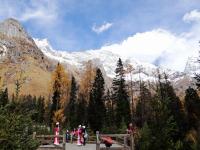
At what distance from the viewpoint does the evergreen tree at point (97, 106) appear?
66.2 meters

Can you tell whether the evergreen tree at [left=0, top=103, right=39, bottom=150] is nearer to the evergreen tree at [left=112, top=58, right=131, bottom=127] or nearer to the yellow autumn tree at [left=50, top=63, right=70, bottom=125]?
the yellow autumn tree at [left=50, top=63, right=70, bottom=125]

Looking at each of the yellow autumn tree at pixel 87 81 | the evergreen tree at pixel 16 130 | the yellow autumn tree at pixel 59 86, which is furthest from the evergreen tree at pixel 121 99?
the evergreen tree at pixel 16 130

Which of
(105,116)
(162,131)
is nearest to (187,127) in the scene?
(105,116)

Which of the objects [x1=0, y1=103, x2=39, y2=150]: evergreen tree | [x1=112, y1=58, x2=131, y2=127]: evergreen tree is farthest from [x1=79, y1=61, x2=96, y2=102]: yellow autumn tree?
[x1=0, y1=103, x2=39, y2=150]: evergreen tree

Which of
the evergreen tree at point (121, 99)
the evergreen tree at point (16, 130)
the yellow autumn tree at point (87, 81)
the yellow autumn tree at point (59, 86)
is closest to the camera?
the evergreen tree at point (16, 130)

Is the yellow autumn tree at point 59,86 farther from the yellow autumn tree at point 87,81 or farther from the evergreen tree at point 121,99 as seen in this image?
the evergreen tree at point 121,99

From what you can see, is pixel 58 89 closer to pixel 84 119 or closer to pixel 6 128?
pixel 84 119

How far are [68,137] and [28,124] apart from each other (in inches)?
869

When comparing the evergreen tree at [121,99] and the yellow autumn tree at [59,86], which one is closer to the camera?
the yellow autumn tree at [59,86]

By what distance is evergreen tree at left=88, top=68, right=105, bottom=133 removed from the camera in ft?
217

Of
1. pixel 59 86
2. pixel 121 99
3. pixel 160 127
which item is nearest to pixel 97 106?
pixel 121 99

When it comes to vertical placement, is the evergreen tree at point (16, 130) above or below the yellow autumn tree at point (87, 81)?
below

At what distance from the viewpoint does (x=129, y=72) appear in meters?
81.3

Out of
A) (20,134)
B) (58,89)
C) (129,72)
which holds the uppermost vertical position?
(129,72)
